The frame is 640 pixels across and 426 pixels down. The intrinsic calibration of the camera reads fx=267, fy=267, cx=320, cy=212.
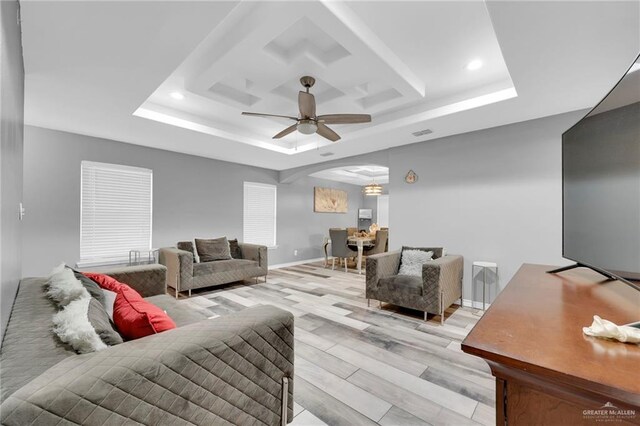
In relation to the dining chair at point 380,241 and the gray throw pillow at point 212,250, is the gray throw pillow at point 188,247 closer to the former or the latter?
the gray throw pillow at point 212,250

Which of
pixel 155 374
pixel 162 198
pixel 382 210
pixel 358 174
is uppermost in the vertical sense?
pixel 358 174

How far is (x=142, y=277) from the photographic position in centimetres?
243

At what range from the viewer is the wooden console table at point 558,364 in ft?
1.86

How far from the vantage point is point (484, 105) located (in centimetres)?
282

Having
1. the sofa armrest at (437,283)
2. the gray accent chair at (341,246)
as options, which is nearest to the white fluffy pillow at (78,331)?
the sofa armrest at (437,283)

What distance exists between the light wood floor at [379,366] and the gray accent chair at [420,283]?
0.20m

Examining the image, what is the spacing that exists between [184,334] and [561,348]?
3.90 feet

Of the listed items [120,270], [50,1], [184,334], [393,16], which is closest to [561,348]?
[184,334]

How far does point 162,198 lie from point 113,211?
0.70m

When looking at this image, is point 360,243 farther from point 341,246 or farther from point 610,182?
point 610,182

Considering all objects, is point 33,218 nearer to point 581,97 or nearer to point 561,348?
point 561,348

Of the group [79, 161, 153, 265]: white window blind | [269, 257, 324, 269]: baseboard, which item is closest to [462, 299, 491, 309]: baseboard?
[269, 257, 324, 269]: baseboard

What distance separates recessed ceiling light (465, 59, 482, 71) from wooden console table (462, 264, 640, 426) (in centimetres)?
223

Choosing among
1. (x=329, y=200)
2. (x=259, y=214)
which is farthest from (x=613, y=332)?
(x=329, y=200)
